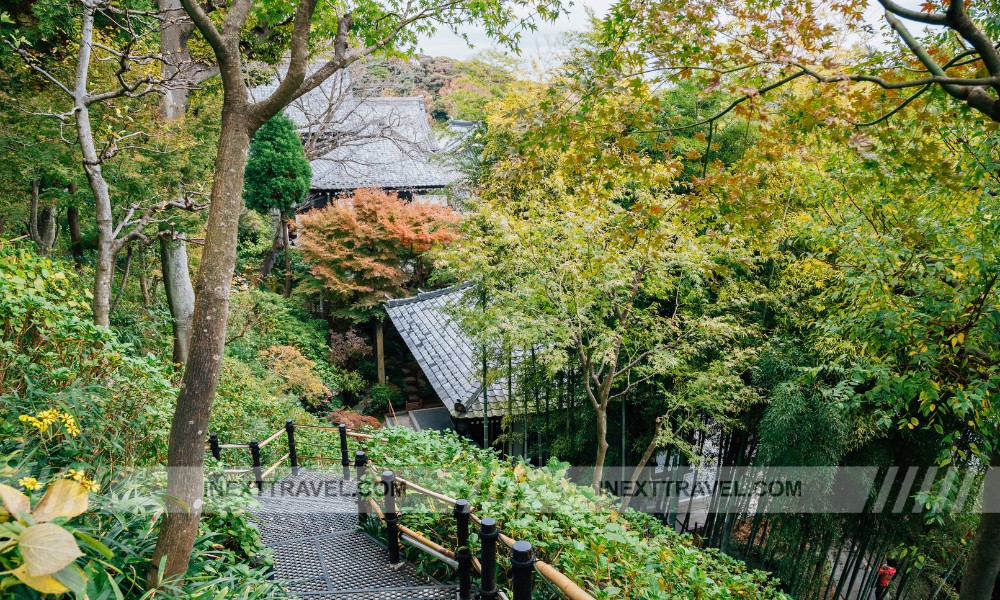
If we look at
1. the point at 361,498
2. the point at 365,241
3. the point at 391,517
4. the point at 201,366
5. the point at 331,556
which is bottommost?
the point at 331,556

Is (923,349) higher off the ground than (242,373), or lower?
higher

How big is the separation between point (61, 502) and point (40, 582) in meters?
0.22

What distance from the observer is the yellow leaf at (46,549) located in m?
1.05

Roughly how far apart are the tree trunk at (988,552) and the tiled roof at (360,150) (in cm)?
1350

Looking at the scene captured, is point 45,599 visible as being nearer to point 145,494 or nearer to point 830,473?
point 145,494

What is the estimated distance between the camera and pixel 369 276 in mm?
11812

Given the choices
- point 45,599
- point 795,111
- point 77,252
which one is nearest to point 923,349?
point 795,111

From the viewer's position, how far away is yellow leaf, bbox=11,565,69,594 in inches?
41.7

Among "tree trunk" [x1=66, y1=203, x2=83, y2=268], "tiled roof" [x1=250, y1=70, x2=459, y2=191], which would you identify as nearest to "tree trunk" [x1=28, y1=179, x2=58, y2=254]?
"tree trunk" [x1=66, y1=203, x2=83, y2=268]

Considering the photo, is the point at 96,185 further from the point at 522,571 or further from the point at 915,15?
the point at 915,15

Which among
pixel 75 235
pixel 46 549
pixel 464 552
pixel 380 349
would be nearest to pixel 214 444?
pixel 464 552

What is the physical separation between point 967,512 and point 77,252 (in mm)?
11324

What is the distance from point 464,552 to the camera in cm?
263

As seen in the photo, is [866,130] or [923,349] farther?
[923,349]
